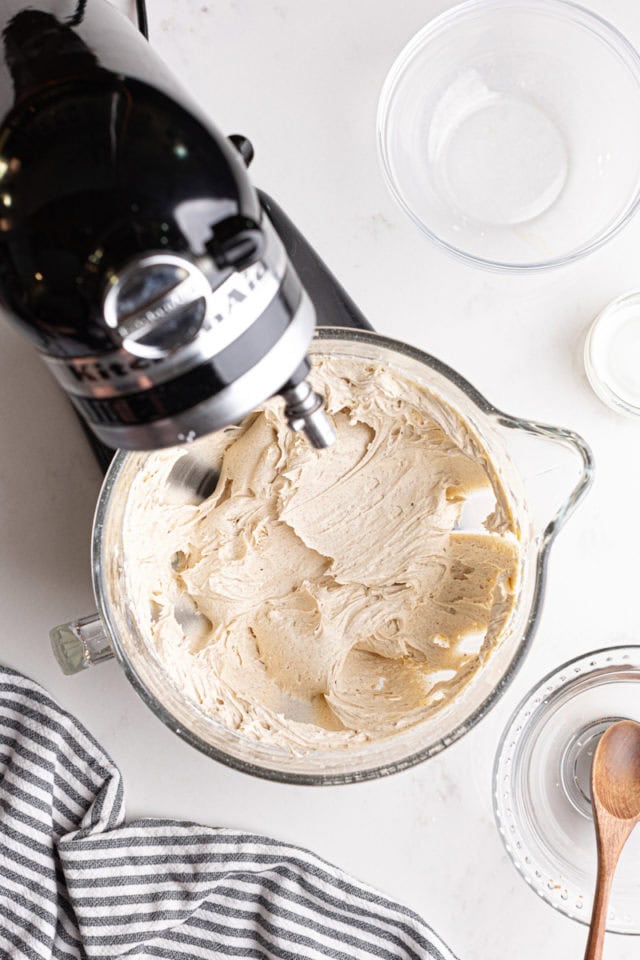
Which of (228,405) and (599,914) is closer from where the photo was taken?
(228,405)

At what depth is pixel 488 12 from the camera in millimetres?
1120

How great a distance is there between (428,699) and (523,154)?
616 millimetres

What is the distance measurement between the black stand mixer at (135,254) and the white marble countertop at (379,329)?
0.44 m

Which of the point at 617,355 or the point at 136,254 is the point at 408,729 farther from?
the point at 136,254

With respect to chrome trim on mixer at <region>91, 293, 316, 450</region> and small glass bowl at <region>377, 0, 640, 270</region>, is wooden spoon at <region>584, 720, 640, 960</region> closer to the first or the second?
small glass bowl at <region>377, 0, 640, 270</region>

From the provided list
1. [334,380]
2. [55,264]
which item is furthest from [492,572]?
[55,264]

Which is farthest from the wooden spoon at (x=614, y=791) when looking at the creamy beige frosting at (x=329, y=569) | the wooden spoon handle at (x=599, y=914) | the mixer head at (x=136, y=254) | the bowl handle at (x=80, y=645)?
the mixer head at (x=136, y=254)

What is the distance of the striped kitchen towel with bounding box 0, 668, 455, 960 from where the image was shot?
1072mm

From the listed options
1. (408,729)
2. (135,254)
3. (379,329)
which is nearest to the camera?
(135,254)

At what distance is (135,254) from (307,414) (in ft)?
0.57

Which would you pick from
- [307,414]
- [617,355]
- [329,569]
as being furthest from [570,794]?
[307,414]

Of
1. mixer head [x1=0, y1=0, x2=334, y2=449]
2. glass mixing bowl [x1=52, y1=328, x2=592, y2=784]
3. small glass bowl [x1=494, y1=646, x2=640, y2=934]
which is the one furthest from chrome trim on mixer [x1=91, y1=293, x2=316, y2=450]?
small glass bowl [x1=494, y1=646, x2=640, y2=934]

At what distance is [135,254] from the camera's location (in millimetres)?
548

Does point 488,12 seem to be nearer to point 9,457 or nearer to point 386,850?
point 9,457
